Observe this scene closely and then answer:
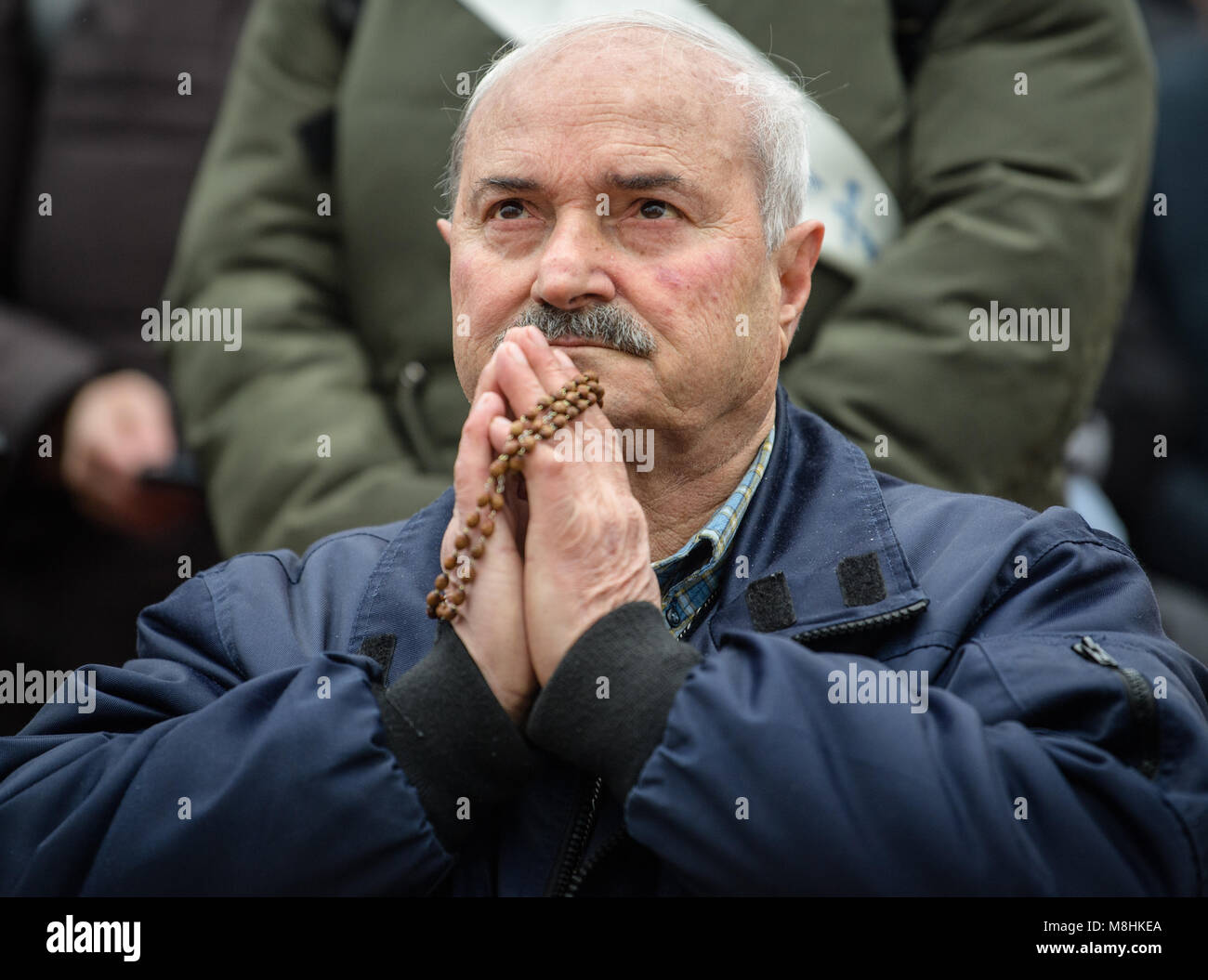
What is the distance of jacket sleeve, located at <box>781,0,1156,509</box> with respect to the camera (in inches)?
111

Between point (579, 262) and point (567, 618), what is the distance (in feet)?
1.85

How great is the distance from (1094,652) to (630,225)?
91 cm

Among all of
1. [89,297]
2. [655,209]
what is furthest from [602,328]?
[89,297]

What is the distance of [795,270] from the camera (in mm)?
2428

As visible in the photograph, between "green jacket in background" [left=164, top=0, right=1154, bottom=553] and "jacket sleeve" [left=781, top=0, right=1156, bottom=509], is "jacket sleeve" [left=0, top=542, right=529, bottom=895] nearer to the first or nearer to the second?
"green jacket in background" [left=164, top=0, right=1154, bottom=553]

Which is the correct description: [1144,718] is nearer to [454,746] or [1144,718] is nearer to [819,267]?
[454,746]

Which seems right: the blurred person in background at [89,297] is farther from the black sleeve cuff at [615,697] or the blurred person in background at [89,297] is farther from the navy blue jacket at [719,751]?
the black sleeve cuff at [615,697]

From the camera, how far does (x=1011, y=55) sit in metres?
2.97

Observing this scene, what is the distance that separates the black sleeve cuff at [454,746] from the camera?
1770 millimetres

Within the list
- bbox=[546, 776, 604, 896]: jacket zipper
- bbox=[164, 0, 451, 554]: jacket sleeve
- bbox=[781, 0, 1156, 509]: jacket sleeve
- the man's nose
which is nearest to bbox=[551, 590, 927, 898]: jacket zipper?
bbox=[546, 776, 604, 896]: jacket zipper

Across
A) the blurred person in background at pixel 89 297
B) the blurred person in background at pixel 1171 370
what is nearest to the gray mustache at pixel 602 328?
the blurred person in background at pixel 89 297

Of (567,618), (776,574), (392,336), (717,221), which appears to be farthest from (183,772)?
(392,336)

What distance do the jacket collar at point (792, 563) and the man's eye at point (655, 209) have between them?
1.27 ft
